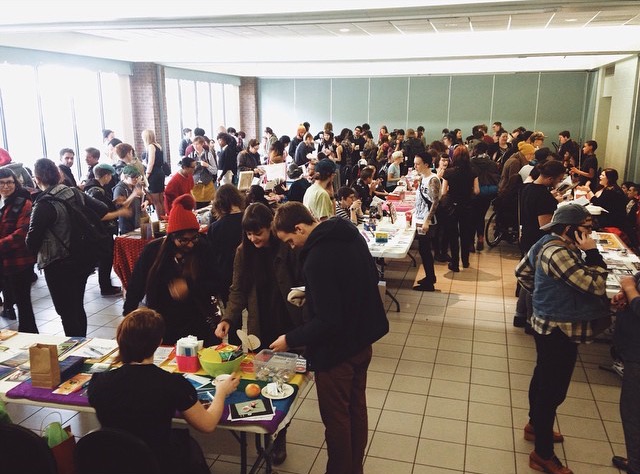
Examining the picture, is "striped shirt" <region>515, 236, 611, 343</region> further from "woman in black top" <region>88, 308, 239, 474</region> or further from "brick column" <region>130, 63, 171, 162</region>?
"brick column" <region>130, 63, 171, 162</region>

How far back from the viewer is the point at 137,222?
6.21 meters

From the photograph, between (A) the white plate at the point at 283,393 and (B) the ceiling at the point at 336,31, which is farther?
(B) the ceiling at the point at 336,31

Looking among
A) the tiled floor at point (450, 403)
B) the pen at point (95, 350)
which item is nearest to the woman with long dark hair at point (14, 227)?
the tiled floor at point (450, 403)

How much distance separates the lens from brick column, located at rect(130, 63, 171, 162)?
1162 centimetres

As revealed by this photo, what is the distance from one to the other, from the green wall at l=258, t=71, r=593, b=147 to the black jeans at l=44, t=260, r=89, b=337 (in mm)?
13723

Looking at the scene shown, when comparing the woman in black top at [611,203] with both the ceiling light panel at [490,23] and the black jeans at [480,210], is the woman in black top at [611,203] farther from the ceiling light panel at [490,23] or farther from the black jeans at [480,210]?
the ceiling light panel at [490,23]

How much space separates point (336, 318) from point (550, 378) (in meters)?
1.39

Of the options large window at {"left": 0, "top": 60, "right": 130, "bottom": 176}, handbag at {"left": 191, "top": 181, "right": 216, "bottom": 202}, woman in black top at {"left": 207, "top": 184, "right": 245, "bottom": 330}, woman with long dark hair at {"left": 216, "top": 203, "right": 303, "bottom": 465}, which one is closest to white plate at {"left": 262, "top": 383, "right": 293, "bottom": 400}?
woman with long dark hair at {"left": 216, "top": 203, "right": 303, "bottom": 465}

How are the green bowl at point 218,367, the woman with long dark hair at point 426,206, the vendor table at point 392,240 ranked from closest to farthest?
1. the green bowl at point 218,367
2. the vendor table at point 392,240
3. the woman with long dark hair at point 426,206

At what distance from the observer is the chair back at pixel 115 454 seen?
1.86m

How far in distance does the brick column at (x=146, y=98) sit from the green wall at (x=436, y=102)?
6.21 meters

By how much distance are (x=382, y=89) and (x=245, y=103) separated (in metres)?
4.33

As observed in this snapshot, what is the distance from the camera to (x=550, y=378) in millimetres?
2984

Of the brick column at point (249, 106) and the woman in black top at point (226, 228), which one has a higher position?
the brick column at point (249, 106)
